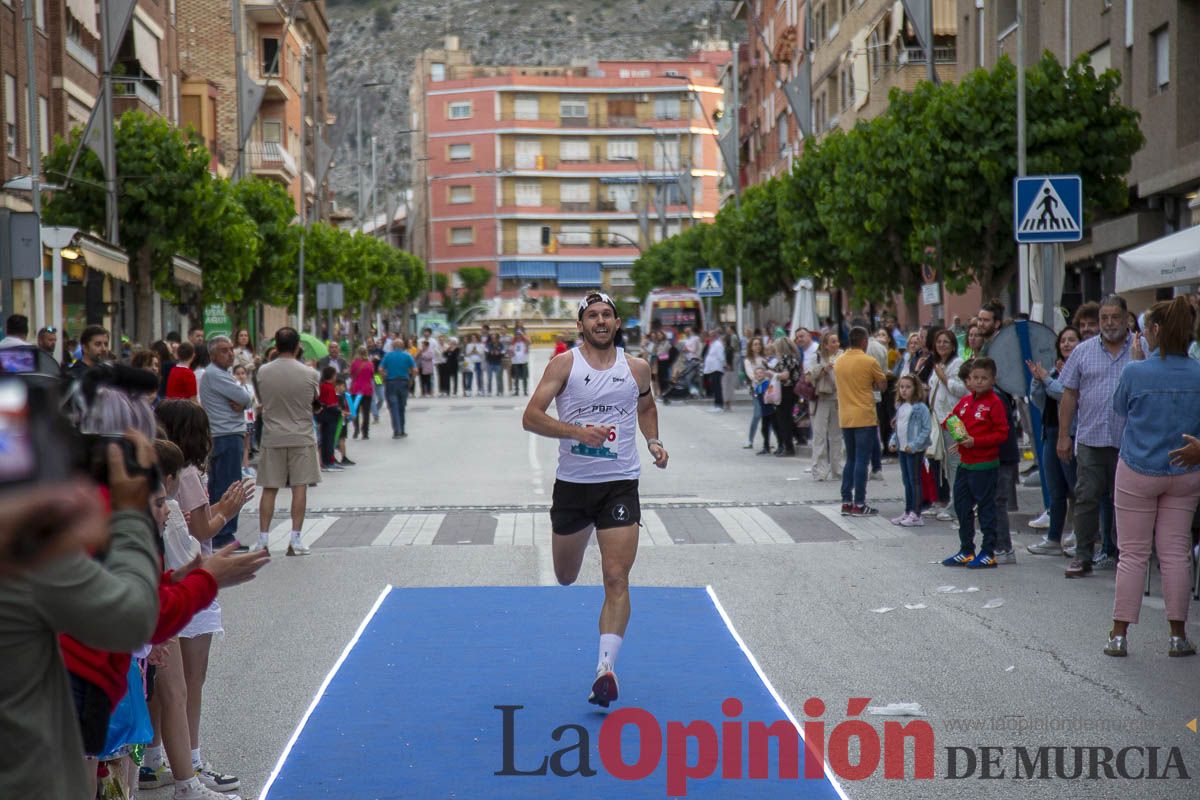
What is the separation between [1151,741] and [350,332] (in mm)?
62730

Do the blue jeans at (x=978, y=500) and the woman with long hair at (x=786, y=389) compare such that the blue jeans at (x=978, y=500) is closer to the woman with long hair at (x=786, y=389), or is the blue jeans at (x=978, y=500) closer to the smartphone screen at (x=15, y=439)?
the smartphone screen at (x=15, y=439)

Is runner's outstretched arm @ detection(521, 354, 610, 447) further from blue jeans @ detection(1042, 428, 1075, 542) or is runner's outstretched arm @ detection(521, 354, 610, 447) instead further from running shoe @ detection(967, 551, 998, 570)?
blue jeans @ detection(1042, 428, 1075, 542)

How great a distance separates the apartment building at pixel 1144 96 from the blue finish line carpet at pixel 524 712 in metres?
15.9

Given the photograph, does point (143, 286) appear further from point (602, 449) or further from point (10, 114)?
point (602, 449)

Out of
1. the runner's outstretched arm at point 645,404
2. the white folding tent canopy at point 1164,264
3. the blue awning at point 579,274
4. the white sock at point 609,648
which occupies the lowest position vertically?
the white sock at point 609,648

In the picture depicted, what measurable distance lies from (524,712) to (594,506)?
1.12 metres

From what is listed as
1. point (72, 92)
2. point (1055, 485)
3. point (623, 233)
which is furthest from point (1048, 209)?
point (623, 233)

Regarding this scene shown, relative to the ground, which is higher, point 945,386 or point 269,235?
point 269,235

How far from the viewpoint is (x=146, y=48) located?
150 feet

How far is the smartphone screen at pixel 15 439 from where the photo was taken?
2811 mm

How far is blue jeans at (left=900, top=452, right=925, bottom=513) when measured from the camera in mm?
15561

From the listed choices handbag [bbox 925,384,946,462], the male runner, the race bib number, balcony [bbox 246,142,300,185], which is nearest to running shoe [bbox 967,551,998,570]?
handbag [bbox 925,384,946,462]

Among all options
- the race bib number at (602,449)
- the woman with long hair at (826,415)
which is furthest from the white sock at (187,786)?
the woman with long hair at (826,415)

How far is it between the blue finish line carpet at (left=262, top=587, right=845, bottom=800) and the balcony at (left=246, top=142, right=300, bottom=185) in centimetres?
5721
